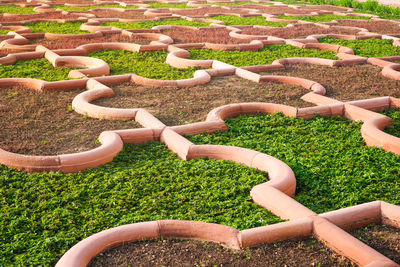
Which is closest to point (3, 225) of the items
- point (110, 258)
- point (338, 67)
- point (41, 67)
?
point (110, 258)

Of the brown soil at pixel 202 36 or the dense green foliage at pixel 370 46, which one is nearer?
the dense green foliage at pixel 370 46

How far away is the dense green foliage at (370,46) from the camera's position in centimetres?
898

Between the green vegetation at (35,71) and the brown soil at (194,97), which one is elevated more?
the brown soil at (194,97)

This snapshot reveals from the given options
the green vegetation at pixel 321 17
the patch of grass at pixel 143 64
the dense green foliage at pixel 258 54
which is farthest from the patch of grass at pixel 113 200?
the green vegetation at pixel 321 17

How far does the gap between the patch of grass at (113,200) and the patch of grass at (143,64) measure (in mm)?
3169

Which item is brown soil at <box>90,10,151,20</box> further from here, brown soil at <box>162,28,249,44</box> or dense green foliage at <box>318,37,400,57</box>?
dense green foliage at <box>318,37,400,57</box>

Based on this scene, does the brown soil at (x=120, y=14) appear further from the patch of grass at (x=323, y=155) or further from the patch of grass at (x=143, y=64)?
the patch of grass at (x=323, y=155)

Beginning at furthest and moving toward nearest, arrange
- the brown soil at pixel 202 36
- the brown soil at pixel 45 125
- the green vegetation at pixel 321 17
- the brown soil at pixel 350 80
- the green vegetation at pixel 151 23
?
the green vegetation at pixel 321 17 → the green vegetation at pixel 151 23 → the brown soil at pixel 202 36 → the brown soil at pixel 350 80 → the brown soil at pixel 45 125

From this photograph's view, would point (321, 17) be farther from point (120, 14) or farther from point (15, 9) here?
point (15, 9)

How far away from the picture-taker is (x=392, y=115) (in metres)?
5.58

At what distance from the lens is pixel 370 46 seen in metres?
9.63

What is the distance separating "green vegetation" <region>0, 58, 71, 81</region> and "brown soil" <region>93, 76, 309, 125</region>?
116cm

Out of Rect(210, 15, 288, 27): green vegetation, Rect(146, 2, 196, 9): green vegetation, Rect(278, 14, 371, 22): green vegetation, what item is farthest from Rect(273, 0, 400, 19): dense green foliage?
Rect(146, 2, 196, 9): green vegetation

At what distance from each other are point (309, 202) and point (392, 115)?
2543 mm
